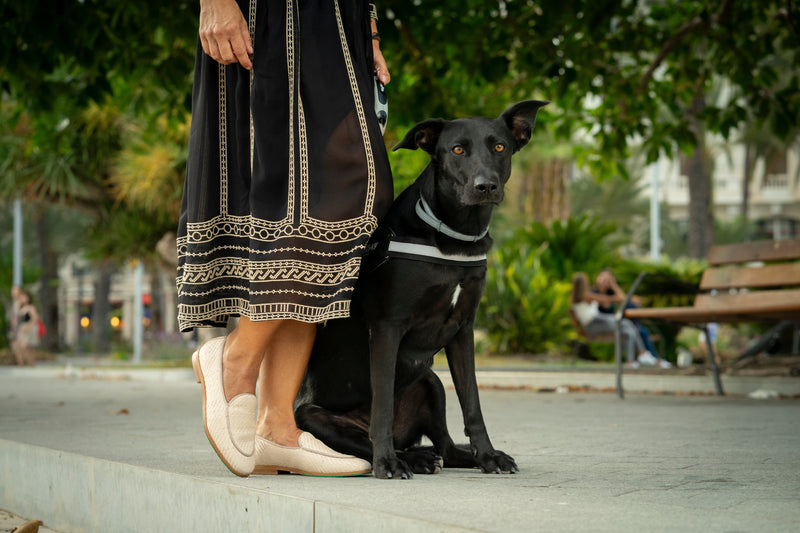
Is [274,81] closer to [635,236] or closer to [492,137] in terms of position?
[492,137]

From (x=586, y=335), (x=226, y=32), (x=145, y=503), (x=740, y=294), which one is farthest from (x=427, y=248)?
(x=586, y=335)

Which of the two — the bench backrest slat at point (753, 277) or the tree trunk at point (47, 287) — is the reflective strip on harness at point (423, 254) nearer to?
the bench backrest slat at point (753, 277)

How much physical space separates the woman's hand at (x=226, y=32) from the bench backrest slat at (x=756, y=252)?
602 centimetres

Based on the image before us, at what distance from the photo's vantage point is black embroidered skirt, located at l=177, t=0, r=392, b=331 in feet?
9.46

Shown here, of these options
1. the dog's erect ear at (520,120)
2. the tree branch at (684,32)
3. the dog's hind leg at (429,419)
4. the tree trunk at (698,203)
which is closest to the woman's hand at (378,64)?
the dog's erect ear at (520,120)

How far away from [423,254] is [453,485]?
761 millimetres

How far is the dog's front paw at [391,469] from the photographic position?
2.80 m

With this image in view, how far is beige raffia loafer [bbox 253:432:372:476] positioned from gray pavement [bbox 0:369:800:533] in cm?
6

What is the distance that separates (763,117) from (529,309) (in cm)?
747

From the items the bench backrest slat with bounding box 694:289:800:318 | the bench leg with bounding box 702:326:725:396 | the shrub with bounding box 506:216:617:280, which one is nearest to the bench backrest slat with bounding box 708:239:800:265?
the bench backrest slat with bounding box 694:289:800:318

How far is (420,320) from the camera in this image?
2.93 metres

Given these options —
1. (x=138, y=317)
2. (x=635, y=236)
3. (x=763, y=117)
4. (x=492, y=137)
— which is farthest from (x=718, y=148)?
(x=492, y=137)

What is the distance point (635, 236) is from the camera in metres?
47.0

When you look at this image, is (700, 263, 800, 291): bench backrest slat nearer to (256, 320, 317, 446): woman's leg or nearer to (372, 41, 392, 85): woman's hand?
(372, 41, 392, 85): woman's hand
